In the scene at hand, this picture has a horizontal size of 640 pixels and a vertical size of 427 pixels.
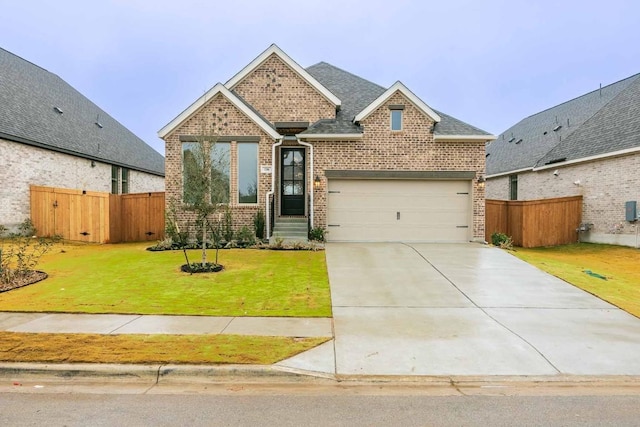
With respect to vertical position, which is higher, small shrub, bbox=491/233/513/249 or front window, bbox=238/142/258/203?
front window, bbox=238/142/258/203

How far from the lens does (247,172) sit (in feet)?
46.5

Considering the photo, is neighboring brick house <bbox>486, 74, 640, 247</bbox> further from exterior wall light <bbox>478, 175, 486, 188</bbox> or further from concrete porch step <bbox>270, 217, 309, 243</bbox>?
concrete porch step <bbox>270, 217, 309, 243</bbox>

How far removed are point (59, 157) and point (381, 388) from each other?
62.6 ft

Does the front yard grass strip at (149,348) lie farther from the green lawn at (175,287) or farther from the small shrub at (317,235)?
the small shrub at (317,235)

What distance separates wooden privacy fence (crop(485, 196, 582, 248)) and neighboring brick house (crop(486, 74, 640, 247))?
2.19ft

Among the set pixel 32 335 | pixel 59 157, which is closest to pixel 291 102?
pixel 59 157

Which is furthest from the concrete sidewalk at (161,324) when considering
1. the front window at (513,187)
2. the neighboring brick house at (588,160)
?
the front window at (513,187)

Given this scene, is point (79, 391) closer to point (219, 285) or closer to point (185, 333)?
point (185, 333)

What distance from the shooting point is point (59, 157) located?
57.5 feet

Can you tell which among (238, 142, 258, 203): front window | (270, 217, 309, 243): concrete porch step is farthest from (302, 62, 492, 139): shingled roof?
(270, 217, 309, 243): concrete porch step

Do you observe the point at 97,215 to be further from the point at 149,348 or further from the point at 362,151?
the point at 149,348

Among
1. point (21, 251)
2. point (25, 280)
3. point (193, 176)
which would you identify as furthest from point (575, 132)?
point (21, 251)

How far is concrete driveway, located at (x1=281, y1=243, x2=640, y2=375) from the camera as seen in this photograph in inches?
185

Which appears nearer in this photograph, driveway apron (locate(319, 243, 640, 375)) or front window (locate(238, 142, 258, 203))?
driveway apron (locate(319, 243, 640, 375))
